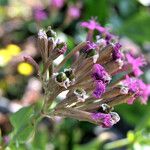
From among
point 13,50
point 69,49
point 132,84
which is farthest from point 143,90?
point 13,50

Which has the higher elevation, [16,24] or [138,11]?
[138,11]

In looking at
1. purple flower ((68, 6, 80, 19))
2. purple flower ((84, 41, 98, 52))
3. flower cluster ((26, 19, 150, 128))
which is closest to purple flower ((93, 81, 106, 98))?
flower cluster ((26, 19, 150, 128))

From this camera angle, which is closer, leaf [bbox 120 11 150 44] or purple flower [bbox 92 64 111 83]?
purple flower [bbox 92 64 111 83]

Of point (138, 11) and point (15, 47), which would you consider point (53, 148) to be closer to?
point (15, 47)

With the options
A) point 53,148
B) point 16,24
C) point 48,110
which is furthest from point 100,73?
point 16,24

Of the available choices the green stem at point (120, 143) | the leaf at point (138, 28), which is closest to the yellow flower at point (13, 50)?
the leaf at point (138, 28)

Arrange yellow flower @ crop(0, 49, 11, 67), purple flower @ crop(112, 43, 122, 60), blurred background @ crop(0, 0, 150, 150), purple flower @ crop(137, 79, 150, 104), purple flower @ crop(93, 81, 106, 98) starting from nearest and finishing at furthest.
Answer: purple flower @ crop(93, 81, 106, 98) < purple flower @ crop(112, 43, 122, 60) < purple flower @ crop(137, 79, 150, 104) < blurred background @ crop(0, 0, 150, 150) < yellow flower @ crop(0, 49, 11, 67)

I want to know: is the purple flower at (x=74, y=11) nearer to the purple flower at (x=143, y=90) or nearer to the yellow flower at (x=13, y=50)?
the yellow flower at (x=13, y=50)

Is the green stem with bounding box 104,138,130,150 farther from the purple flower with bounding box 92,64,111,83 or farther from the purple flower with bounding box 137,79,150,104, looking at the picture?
the purple flower with bounding box 92,64,111,83
